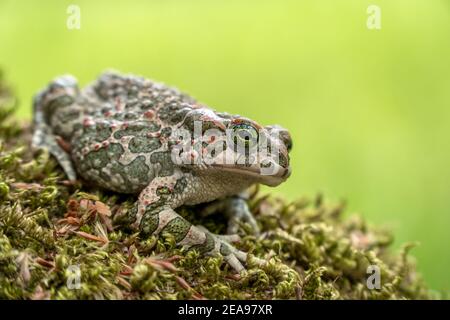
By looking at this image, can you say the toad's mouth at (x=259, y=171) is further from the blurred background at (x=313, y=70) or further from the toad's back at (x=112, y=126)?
the blurred background at (x=313, y=70)

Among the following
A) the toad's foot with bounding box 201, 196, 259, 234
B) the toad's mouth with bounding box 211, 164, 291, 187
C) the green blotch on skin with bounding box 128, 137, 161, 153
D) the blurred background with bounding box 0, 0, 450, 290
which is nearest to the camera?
the toad's mouth with bounding box 211, 164, 291, 187

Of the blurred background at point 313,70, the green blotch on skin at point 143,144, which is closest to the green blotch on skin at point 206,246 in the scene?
the green blotch on skin at point 143,144

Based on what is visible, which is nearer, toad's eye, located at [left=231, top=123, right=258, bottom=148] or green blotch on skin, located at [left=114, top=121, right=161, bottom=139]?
toad's eye, located at [left=231, top=123, right=258, bottom=148]

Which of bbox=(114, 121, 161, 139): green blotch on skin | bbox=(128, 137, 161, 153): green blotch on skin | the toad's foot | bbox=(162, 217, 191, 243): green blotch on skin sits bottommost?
the toad's foot

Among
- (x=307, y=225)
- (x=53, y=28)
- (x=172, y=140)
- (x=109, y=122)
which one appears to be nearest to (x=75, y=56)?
(x=53, y=28)

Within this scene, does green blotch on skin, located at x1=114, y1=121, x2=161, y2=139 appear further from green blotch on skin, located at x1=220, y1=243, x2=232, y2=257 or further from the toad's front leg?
green blotch on skin, located at x1=220, y1=243, x2=232, y2=257

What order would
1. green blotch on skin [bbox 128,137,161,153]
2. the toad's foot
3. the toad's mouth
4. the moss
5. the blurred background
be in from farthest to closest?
the blurred background
the toad's foot
green blotch on skin [bbox 128,137,161,153]
the toad's mouth
the moss

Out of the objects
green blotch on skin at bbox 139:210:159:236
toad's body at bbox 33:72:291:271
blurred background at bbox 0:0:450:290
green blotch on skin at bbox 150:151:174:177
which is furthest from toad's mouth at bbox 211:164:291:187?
blurred background at bbox 0:0:450:290

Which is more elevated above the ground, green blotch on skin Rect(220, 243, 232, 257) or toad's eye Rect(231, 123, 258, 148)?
toad's eye Rect(231, 123, 258, 148)
